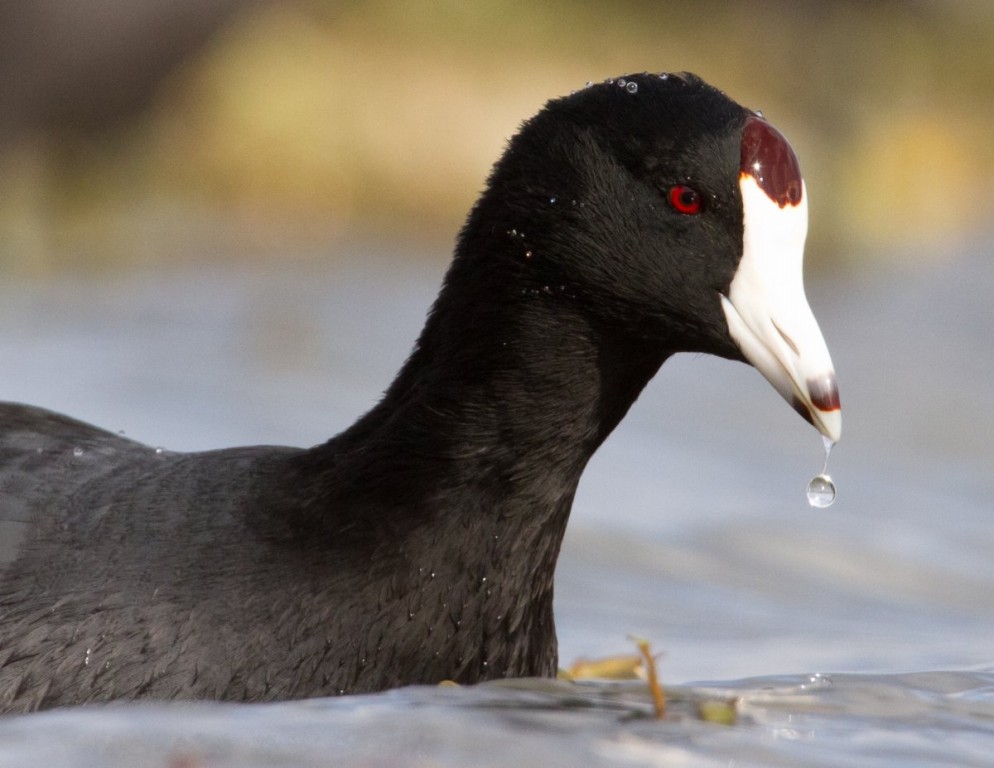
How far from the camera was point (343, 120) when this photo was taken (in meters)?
10.7

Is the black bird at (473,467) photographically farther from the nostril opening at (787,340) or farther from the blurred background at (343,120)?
the blurred background at (343,120)

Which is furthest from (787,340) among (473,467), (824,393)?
(473,467)

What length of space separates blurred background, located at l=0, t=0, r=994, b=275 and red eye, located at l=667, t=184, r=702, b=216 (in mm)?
6284

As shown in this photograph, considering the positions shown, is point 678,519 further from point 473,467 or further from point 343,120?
point 343,120

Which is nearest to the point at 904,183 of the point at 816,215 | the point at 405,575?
the point at 816,215

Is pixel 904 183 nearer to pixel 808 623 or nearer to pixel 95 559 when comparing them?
pixel 808 623

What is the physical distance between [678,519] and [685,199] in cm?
279

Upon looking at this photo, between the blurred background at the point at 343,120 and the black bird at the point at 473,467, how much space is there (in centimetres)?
591

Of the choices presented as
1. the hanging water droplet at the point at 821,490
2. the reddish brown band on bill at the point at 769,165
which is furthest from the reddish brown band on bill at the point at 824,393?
the reddish brown band on bill at the point at 769,165

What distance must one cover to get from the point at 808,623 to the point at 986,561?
0.94 meters

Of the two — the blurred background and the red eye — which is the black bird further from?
the blurred background

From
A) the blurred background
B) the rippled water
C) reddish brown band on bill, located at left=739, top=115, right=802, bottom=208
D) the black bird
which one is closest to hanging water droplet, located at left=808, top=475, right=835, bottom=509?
the black bird

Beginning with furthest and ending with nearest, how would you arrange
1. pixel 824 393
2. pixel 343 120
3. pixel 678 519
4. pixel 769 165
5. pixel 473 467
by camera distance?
pixel 343 120 → pixel 678 519 → pixel 473 467 → pixel 769 165 → pixel 824 393

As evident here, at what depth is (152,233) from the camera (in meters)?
9.99
